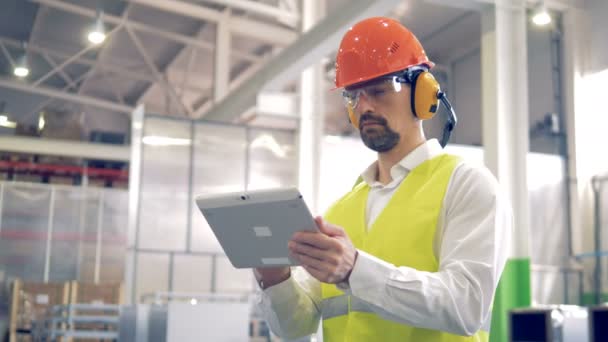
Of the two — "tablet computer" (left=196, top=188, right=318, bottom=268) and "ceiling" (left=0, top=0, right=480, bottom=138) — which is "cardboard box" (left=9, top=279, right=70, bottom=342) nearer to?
"ceiling" (left=0, top=0, right=480, bottom=138)

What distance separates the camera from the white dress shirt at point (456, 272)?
173cm

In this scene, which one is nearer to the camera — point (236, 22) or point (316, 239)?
point (316, 239)

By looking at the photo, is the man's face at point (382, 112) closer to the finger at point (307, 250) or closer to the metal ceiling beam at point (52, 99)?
the finger at point (307, 250)

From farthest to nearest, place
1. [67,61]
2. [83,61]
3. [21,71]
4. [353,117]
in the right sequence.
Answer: [83,61] < [67,61] < [21,71] < [353,117]

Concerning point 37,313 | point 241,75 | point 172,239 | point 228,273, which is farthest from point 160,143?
point 241,75

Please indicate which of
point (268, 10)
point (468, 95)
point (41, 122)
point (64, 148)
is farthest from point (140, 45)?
point (468, 95)

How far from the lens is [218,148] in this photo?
45.8 ft

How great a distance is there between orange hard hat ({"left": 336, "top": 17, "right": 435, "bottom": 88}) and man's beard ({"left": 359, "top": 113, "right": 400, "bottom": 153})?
12 cm

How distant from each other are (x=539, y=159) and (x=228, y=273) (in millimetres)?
6241

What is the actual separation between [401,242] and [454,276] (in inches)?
8.4

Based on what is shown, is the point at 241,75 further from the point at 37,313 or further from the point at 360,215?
the point at 360,215

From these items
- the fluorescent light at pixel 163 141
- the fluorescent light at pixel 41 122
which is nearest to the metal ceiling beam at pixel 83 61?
the fluorescent light at pixel 41 122

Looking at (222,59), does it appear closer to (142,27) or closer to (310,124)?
(142,27)

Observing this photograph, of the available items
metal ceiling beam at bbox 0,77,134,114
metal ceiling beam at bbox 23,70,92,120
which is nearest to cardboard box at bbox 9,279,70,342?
metal ceiling beam at bbox 23,70,92,120
